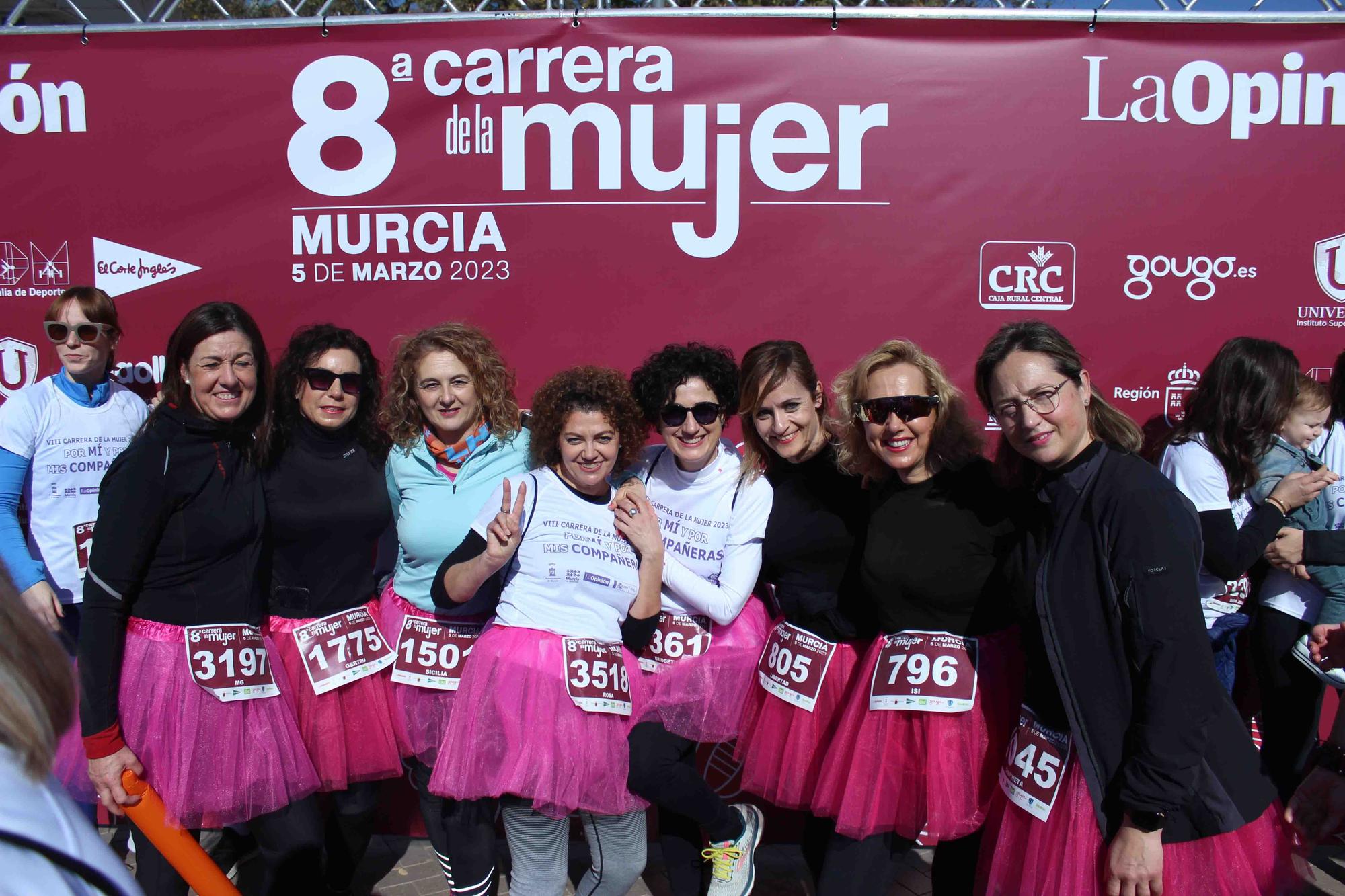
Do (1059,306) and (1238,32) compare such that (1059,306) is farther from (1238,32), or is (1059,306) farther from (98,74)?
(98,74)

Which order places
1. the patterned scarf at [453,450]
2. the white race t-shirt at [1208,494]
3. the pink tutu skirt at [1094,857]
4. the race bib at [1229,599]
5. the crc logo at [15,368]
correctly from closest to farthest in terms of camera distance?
the pink tutu skirt at [1094,857] → the patterned scarf at [453,450] → the white race t-shirt at [1208,494] → the race bib at [1229,599] → the crc logo at [15,368]

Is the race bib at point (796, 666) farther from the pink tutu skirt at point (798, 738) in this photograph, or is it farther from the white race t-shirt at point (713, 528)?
the white race t-shirt at point (713, 528)

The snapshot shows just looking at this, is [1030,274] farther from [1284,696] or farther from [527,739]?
[527,739]

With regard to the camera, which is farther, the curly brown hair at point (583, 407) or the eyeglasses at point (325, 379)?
the eyeglasses at point (325, 379)

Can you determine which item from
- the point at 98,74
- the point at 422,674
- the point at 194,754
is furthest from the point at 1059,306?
the point at 98,74

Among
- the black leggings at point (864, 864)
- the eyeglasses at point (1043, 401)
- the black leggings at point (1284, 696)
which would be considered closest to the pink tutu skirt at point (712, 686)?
the black leggings at point (864, 864)

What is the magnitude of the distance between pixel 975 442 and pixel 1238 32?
7.81ft

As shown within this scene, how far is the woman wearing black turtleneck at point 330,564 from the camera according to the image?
9.62ft

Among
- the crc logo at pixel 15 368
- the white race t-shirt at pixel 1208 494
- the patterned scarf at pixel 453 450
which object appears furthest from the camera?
the crc logo at pixel 15 368

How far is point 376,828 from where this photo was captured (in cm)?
401

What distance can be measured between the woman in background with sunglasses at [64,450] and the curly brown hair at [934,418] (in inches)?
111

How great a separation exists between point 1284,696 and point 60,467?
15.6 ft

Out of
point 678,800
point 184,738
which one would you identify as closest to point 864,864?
point 678,800

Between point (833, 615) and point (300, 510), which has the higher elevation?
point (300, 510)
